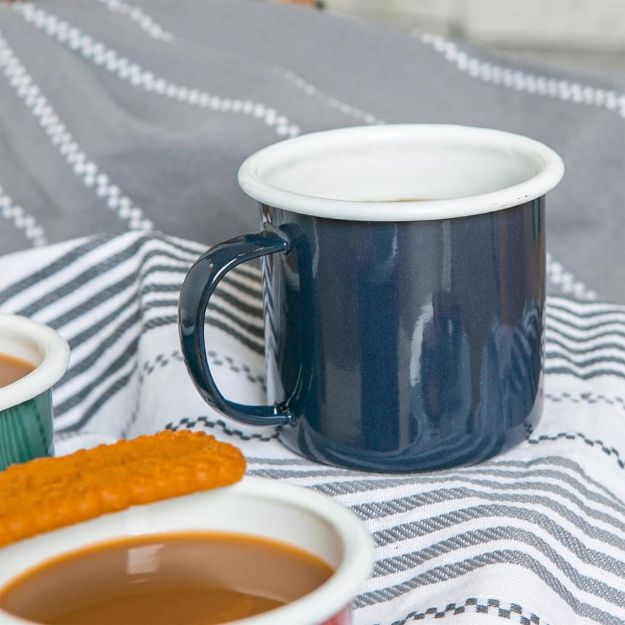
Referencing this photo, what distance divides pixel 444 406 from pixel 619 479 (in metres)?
A: 0.10

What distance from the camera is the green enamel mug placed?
41 cm

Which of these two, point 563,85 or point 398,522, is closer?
point 398,522

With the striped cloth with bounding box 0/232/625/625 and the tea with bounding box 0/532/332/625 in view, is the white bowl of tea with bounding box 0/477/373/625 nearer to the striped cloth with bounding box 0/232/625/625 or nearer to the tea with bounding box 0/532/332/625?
the tea with bounding box 0/532/332/625

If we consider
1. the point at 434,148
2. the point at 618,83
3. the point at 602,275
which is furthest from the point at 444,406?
the point at 618,83

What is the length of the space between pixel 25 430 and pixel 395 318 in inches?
6.1

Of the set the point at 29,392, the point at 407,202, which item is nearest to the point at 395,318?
the point at 407,202

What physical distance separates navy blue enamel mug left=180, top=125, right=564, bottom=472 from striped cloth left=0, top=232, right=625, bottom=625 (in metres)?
0.02

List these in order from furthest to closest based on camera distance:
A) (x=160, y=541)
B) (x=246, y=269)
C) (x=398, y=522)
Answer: (x=246, y=269)
(x=398, y=522)
(x=160, y=541)

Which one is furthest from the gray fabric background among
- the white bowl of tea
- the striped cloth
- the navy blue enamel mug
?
the white bowl of tea

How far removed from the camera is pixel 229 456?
12.9 inches

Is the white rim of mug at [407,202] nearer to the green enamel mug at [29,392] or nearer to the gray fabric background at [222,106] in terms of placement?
the green enamel mug at [29,392]

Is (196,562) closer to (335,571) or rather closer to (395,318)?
(335,571)

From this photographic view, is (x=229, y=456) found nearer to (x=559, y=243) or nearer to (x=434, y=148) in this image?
(x=434, y=148)

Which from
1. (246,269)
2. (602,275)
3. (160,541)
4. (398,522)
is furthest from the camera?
(602,275)
